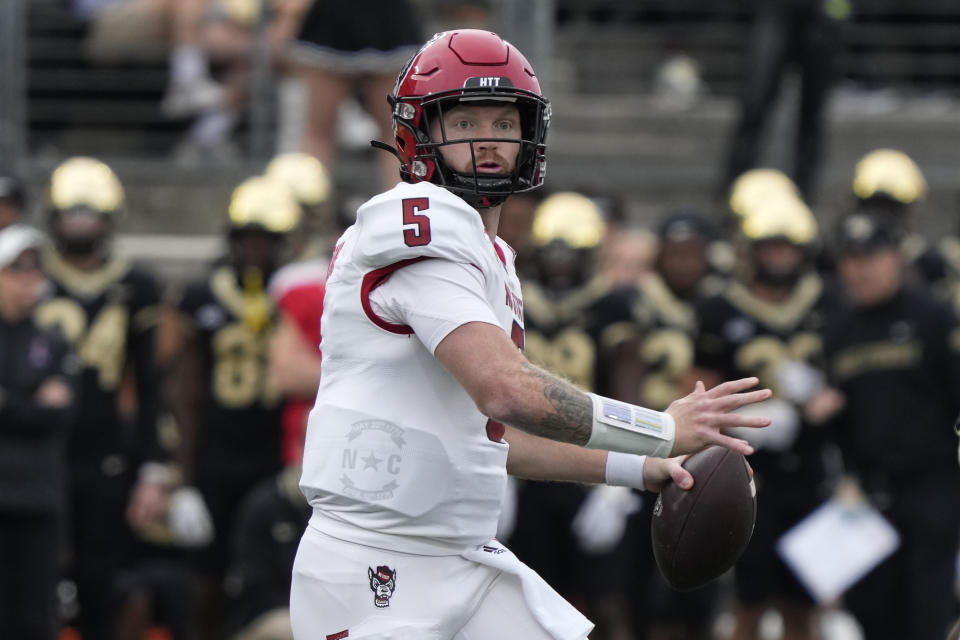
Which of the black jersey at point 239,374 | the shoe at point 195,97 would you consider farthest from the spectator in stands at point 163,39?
the black jersey at point 239,374

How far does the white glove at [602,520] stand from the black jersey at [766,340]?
629mm

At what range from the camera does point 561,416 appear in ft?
13.0

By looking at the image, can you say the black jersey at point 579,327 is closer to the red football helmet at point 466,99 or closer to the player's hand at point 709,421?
the red football helmet at point 466,99

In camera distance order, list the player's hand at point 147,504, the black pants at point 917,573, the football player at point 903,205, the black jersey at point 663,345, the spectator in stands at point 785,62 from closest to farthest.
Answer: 1. the black pants at point 917,573
2. the player's hand at point 147,504
3. the black jersey at point 663,345
4. the football player at point 903,205
5. the spectator in stands at point 785,62

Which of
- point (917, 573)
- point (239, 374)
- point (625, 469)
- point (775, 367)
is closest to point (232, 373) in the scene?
point (239, 374)

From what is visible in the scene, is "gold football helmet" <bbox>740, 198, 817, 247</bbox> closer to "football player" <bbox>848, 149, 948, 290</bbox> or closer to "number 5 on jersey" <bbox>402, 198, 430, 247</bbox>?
"football player" <bbox>848, 149, 948, 290</bbox>

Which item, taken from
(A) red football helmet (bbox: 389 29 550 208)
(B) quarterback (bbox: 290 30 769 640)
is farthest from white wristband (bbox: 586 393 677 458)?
(A) red football helmet (bbox: 389 29 550 208)

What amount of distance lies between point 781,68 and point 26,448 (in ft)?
15.6

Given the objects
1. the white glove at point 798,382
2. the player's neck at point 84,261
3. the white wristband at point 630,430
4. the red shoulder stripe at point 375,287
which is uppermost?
the red shoulder stripe at point 375,287

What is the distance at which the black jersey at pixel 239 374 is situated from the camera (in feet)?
28.9

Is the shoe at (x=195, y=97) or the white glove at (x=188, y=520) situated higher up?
the shoe at (x=195, y=97)

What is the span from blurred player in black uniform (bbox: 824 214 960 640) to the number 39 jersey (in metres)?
4.74

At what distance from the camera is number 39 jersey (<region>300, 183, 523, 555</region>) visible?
407 centimetres

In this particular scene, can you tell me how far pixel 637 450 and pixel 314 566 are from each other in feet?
2.40
